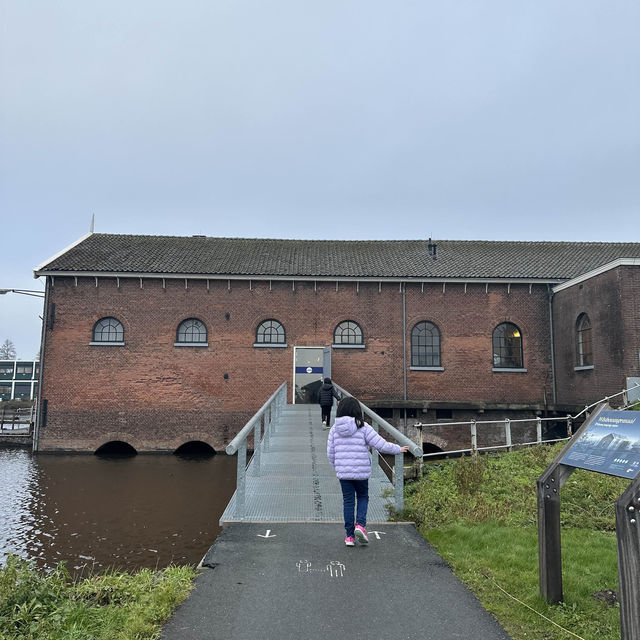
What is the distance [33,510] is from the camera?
10.5m

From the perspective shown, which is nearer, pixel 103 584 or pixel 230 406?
pixel 103 584

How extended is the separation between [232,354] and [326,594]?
1556 cm

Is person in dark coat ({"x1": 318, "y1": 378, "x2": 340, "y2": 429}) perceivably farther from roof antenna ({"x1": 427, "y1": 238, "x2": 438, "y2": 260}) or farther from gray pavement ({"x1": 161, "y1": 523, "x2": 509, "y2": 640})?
roof antenna ({"x1": 427, "y1": 238, "x2": 438, "y2": 260})

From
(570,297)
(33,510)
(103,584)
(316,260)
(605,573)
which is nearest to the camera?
(103,584)

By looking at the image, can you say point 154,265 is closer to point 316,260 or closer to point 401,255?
point 316,260

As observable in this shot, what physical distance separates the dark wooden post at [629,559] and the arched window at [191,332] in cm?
1737

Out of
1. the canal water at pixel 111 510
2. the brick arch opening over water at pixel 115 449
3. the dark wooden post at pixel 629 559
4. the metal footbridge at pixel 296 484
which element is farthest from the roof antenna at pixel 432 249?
the dark wooden post at pixel 629 559

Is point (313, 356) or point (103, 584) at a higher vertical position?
point (313, 356)

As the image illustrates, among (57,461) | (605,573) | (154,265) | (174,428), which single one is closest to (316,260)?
(154,265)

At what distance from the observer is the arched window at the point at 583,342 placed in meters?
17.4

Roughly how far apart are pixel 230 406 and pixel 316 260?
6766 mm

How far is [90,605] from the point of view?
3881 millimetres

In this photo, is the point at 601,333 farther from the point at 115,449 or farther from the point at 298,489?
the point at 115,449

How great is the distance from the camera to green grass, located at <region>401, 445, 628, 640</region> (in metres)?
3.73
